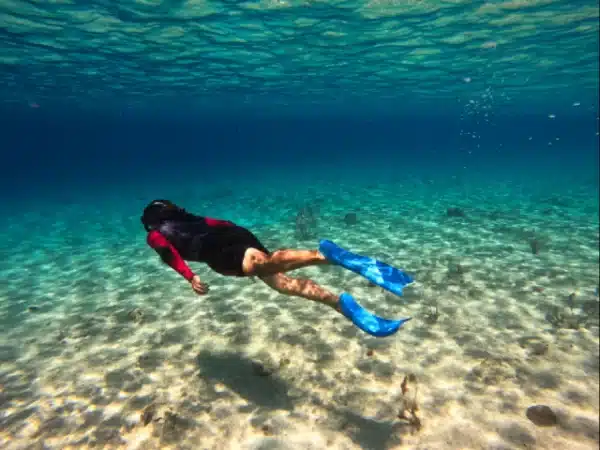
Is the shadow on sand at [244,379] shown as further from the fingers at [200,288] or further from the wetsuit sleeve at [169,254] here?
the wetsuit sleeve at [169,254]

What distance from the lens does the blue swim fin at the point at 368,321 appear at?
4.33 meters

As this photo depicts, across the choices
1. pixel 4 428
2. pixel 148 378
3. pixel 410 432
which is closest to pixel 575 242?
pixel 410 432

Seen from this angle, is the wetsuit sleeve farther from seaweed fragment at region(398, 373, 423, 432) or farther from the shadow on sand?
seaweed fragment at region(398, 373, 423, 432)

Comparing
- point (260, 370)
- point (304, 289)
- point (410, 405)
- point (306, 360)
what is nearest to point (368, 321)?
point (304, 289)

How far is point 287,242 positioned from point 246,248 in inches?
370

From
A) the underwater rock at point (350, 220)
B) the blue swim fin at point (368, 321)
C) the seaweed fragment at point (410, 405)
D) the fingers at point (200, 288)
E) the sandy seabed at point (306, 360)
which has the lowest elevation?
the underwater rock at point (350, 220)

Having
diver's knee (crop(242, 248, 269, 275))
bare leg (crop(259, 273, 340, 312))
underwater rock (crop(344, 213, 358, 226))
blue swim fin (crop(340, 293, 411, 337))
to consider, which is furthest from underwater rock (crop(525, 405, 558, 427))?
underwater rock (crop(344, 213, 358, 226))

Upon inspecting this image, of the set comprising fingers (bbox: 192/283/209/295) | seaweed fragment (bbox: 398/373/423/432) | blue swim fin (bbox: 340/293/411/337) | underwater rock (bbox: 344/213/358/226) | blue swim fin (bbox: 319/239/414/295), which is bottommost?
underwater rock (bbox: 344/213/358/226)

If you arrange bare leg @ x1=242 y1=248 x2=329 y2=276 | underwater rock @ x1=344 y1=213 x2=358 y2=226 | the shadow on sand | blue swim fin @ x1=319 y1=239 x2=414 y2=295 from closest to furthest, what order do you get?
blue swim fin @ x1=319 y1=239 x2=414 y2=295
bare leg @ x1=242 y1=248 x2=329 y2=276
the shadow on sand
underwater rock @ x1=344 y1=213 x2=358 y2=226

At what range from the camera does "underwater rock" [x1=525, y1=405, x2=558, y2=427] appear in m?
4.66

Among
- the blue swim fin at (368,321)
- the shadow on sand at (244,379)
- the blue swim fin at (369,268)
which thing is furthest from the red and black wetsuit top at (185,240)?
the shadow on sand at (244,379)

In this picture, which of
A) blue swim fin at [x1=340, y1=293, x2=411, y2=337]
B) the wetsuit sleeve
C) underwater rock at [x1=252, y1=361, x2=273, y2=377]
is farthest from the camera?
underwater rock at [x1=252, y1=361, x2=273, y2=377]

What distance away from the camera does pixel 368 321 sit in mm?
4430

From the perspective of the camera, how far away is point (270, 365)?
20.4ft
